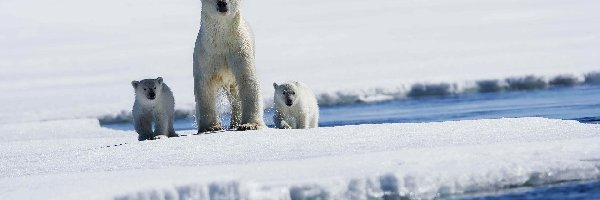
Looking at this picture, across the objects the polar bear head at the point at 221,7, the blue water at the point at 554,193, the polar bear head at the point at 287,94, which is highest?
the polar bear head at the point at 221,7

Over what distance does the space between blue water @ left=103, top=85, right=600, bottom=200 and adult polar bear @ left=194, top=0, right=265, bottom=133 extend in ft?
9.72

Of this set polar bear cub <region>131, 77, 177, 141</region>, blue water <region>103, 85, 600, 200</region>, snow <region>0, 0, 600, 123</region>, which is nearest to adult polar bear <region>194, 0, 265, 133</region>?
polar bear cub <region>131, 77, 177, 141</region>

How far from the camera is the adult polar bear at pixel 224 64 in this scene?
732cm

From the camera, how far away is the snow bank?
17.1 feet

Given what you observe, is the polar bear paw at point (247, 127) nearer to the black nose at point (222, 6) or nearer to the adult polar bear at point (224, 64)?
the adult polar bear at point (224, 64)

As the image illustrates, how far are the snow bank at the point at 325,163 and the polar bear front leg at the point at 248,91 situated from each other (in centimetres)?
33

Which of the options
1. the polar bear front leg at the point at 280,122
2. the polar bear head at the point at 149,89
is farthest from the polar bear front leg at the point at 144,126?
the polar bear front leg at the point at 280,122

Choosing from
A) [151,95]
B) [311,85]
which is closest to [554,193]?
[151,95]

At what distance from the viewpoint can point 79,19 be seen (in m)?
25.7

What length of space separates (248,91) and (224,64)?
224mm

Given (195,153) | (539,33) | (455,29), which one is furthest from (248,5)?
(195,153)

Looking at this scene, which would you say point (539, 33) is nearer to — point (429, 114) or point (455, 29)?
point (455, 29)

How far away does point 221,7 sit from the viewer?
7203 mm

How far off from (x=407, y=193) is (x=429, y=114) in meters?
6.13
